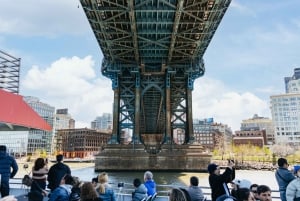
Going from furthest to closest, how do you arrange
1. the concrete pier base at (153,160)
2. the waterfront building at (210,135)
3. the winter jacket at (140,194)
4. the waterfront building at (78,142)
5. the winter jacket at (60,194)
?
the waterfront building at (210,135), the waterfront building at (78,142), the concrete pier base at (153,160), the winter jacket at (140,194), the winter jacket at (60,194)

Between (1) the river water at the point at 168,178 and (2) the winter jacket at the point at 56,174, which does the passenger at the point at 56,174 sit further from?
(1) the river water at the point at 168,178

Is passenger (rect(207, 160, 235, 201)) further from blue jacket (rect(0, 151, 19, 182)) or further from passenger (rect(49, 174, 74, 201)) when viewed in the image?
blue jacket (rect(0, 151, 19, 182))

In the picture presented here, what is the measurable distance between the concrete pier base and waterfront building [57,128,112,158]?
88.0 m

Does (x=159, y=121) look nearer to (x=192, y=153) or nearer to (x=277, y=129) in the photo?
(x=192, y=153)

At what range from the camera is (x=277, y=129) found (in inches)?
5084

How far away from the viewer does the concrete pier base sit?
1170 inches

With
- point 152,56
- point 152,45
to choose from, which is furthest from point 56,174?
point 152,56

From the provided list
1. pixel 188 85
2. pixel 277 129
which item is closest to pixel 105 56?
pixel 188 85

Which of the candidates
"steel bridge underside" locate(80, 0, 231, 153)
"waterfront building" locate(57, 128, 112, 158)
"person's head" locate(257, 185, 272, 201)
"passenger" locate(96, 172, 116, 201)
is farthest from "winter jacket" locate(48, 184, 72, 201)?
"waterfront building" locate(57, 128, 112, 158)

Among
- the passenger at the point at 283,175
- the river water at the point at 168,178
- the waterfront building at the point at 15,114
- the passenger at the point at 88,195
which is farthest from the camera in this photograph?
the river water at the point at 168,178

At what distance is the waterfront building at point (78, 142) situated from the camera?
116925 mm

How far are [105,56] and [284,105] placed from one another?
11414cm

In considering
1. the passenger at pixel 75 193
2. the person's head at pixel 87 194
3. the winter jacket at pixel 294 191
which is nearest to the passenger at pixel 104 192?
the passenger at pixel 75 193

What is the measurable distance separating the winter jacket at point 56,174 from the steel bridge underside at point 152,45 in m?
19.9
